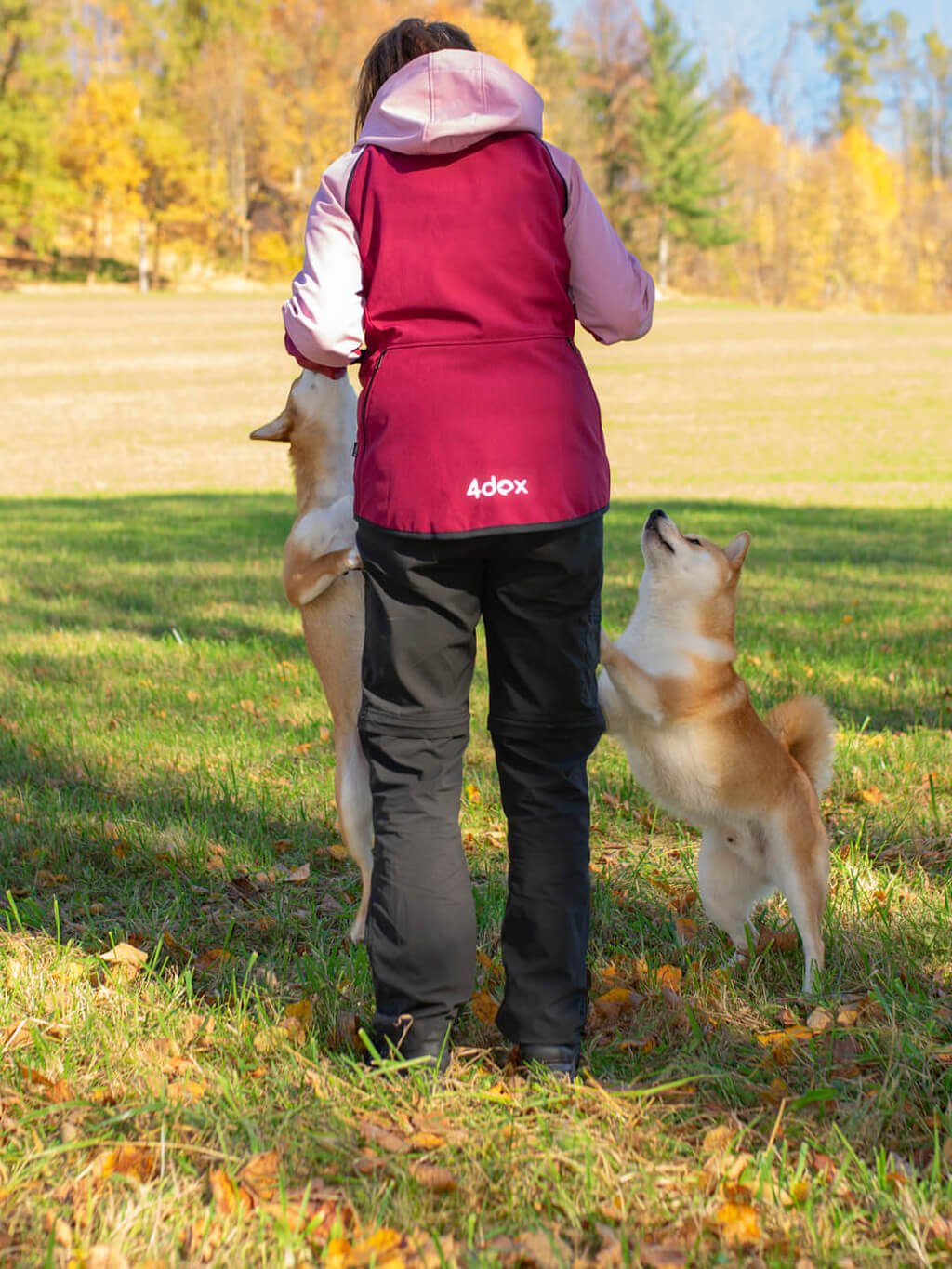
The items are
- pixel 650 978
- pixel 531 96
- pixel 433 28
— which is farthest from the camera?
pixel 650 978

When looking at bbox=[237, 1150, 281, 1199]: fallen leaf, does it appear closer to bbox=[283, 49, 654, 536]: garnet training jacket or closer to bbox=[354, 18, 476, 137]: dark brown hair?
bbox=[283, 49, 654, 536]: garnet training jacket

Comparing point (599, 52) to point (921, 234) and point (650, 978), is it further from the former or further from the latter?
point (650, 978)

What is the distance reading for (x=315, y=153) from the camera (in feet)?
227

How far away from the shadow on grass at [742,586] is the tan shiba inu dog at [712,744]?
8.24ft

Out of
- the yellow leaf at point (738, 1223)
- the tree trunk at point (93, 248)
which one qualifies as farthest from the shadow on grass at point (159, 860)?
the tree trunk at point (93, 248)


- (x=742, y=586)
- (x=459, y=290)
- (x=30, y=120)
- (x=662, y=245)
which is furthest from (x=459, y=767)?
(x=662, y=245)

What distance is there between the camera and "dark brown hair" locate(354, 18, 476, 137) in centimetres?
310

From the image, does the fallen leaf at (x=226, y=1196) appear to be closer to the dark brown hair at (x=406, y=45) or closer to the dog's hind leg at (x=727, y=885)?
the dog's hind leg at (x=727, y=885)

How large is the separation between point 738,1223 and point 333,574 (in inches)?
83.7

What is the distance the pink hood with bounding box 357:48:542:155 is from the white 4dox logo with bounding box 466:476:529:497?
2.38 feet

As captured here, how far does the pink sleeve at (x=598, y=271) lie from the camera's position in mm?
2938

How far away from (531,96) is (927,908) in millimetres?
2650

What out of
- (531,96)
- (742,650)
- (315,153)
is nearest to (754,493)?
(742,650)

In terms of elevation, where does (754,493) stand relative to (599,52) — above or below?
below
